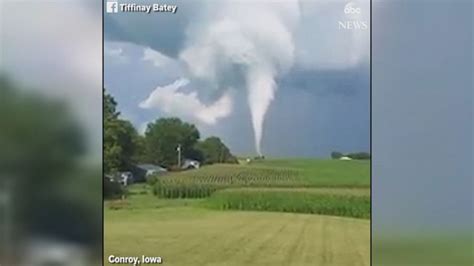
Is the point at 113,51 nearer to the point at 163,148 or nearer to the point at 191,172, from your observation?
the point at 163,148

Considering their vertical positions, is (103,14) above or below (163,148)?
above

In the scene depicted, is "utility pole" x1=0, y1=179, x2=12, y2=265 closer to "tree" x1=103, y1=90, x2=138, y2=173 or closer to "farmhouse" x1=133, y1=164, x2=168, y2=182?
"tree" x1=103, y1=90, x2=138, y2=173

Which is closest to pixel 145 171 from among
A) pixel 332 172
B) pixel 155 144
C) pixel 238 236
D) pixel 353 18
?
pixel 155 144

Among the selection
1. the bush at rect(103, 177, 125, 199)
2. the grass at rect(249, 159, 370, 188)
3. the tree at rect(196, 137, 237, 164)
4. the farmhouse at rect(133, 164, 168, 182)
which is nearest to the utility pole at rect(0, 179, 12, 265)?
the bush at rect(103, 177, 125, 199)

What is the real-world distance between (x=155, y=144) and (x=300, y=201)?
64 centimetres

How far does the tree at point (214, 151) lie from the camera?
90.2 inches

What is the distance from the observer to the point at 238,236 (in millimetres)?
2297

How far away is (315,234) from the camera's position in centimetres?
229

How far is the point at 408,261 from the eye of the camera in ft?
7.45

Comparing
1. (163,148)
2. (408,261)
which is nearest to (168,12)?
(163,148)

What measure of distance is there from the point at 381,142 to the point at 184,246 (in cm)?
92

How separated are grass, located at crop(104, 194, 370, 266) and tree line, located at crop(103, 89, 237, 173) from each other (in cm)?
17

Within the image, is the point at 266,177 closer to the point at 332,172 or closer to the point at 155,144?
the point at 332,172

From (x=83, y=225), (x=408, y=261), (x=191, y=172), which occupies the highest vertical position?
(x=191, y=172)
